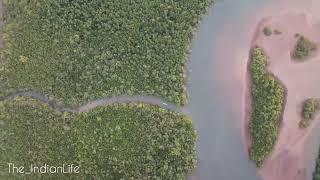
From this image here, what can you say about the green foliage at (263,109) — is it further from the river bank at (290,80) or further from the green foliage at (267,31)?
the green foliage at (267,31)

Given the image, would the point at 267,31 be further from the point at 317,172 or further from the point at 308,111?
the point at 317,172

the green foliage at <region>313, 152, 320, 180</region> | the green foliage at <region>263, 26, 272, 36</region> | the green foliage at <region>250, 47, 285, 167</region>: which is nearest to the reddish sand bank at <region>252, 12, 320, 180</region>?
the green foliage at <region>263, 26, 272, 36</region>

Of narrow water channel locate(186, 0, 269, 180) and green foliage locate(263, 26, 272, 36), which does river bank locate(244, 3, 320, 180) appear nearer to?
green foliage locate(263, 26, 272, 36)

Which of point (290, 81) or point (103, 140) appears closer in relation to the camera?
point (103, 140)

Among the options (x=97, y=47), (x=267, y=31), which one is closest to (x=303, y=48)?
(x=267, y=31)

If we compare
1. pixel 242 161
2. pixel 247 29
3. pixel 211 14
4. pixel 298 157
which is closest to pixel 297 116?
pixel 298 157

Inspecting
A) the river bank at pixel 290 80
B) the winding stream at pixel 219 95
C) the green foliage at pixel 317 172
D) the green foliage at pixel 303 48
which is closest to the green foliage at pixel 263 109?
the river bank at pixel 290 80
